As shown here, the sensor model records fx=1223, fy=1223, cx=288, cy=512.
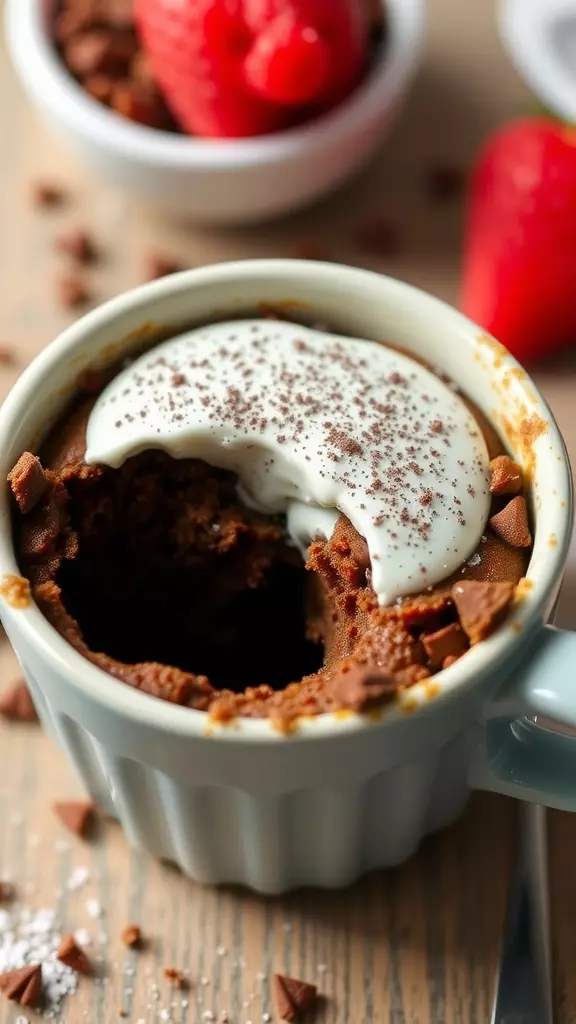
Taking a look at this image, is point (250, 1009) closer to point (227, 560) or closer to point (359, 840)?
point (359, 840)

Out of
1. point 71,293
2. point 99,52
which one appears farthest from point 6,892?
point 99,52

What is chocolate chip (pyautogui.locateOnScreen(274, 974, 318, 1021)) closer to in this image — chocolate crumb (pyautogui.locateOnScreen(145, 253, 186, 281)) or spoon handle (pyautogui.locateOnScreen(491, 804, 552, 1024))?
spoon handle (pyautogui.locateOnScreen(491, 804, 552, 1024))

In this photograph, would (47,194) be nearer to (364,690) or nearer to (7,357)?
(7,357)

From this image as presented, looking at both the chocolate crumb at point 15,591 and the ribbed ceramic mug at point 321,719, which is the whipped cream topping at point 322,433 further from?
the chocolate crumb at point 15,591

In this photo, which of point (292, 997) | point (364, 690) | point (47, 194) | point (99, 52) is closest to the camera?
point (364, 690)

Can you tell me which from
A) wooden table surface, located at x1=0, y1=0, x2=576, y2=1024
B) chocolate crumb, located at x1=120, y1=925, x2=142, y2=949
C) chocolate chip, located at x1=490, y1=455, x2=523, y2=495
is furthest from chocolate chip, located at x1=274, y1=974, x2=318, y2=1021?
chocolate chip, located at x1=490, y1=455, x2=523, y2=495

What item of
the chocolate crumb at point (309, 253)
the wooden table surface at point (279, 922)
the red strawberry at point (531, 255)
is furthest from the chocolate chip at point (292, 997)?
the chocolate crumb at point (309, 253)

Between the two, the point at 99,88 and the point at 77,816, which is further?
the point at 99,88
